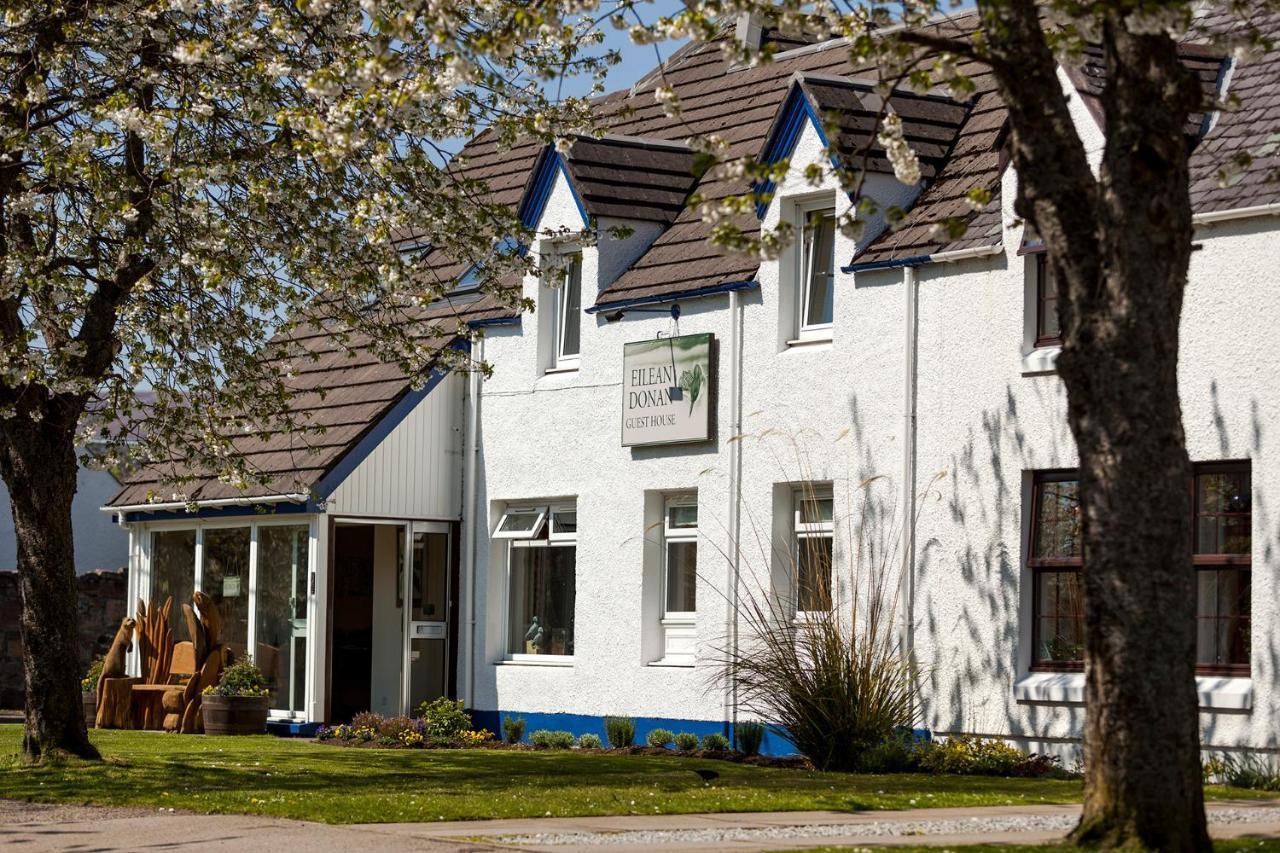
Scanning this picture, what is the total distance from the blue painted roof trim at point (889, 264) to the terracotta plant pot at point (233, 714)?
877 centimetres

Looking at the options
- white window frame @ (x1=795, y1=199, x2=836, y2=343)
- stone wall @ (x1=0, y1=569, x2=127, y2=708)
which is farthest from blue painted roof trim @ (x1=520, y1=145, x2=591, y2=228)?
stone wall @ (x1=0, y1=569, x2=127, y2=708)

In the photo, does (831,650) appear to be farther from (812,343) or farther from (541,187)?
(541,187)

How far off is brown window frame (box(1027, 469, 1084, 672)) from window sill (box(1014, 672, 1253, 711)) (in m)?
0.09

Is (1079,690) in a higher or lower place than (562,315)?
lower

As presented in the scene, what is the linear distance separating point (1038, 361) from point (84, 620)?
19.3 metres

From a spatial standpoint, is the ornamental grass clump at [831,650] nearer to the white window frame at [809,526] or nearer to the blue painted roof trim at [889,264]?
the white window frame at [809,526]

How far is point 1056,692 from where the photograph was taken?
17578 millimetres

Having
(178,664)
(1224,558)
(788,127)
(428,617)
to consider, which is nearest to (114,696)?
(178,664)

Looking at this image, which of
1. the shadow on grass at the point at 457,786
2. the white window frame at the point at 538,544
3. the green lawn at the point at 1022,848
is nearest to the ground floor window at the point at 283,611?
the white window frame at the point at 538,544

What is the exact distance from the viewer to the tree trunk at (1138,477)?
9.24 meters

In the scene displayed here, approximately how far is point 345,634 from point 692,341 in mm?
6632

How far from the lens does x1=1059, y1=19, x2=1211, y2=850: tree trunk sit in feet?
30.3

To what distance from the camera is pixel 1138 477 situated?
30.7 feet

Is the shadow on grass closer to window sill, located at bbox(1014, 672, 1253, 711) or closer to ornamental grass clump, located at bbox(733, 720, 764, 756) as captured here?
ornamental grass clump, located at bbox(733, 720, 764, 756)
